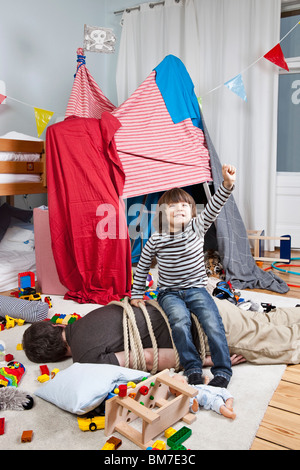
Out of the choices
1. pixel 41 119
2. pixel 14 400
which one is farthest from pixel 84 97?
pixel 14 400

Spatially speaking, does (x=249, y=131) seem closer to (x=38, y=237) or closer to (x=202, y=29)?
(x=202, y=29)

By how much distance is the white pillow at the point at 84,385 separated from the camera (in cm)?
125

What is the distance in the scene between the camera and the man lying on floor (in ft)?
4.75

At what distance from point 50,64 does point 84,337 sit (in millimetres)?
2901

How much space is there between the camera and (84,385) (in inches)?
50.0

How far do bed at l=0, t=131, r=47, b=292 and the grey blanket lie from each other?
1.15 metres

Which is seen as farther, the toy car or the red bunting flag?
the red bunting flag

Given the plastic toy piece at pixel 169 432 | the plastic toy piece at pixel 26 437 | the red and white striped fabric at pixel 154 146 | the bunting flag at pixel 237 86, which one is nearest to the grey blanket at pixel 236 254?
the red and white striped fabric at pixel 154 146

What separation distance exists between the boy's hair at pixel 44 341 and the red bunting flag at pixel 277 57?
2.77 m

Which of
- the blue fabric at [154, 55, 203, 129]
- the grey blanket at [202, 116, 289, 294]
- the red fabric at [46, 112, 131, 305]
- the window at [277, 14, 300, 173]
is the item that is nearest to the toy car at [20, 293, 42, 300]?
the red fabric at [46, 112, 131, 305]

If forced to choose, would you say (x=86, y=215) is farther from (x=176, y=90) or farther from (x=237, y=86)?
(x=237, y=86)

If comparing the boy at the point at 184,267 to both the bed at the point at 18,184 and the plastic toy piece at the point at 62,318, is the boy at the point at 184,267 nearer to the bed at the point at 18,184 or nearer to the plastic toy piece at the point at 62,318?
the plastic toy piece at the point at 62,318

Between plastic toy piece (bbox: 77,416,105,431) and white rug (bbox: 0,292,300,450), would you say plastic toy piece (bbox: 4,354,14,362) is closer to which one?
white rug (bbox: 0,292,300,450)
